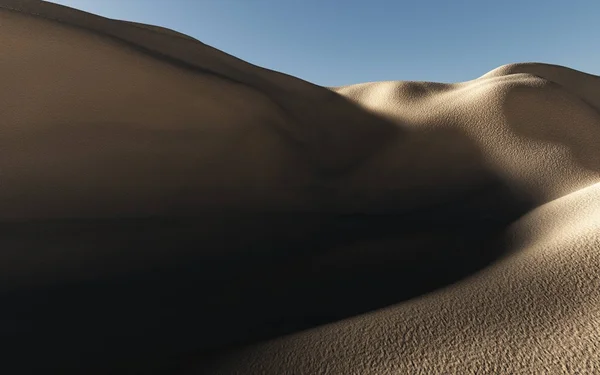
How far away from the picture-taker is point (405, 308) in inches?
14.8

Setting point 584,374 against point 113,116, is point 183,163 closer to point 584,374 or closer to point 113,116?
point 113,116

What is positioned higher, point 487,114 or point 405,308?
point 487,114

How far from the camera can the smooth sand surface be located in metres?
0.34

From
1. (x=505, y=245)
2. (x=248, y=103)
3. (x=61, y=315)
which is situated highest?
(x=248, y=103)

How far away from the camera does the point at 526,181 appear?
85cm

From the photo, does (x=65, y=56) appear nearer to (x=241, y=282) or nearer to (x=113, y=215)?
(x=113, y=215)

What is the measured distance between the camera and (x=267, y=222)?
0.72 metres

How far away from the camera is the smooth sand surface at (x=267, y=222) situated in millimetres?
337

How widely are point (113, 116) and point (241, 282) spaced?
372 millimetres

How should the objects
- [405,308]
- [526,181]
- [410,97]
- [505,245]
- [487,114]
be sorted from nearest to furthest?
[405,308] → [505,245] → [526,181] → [487,114] → [410,97]

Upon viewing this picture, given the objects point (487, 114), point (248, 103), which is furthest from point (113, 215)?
point (487, 114)

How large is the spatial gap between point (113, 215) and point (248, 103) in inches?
15.7

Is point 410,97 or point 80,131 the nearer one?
point 80,131

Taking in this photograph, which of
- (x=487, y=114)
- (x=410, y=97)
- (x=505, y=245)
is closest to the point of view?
(x=505, y=245)
